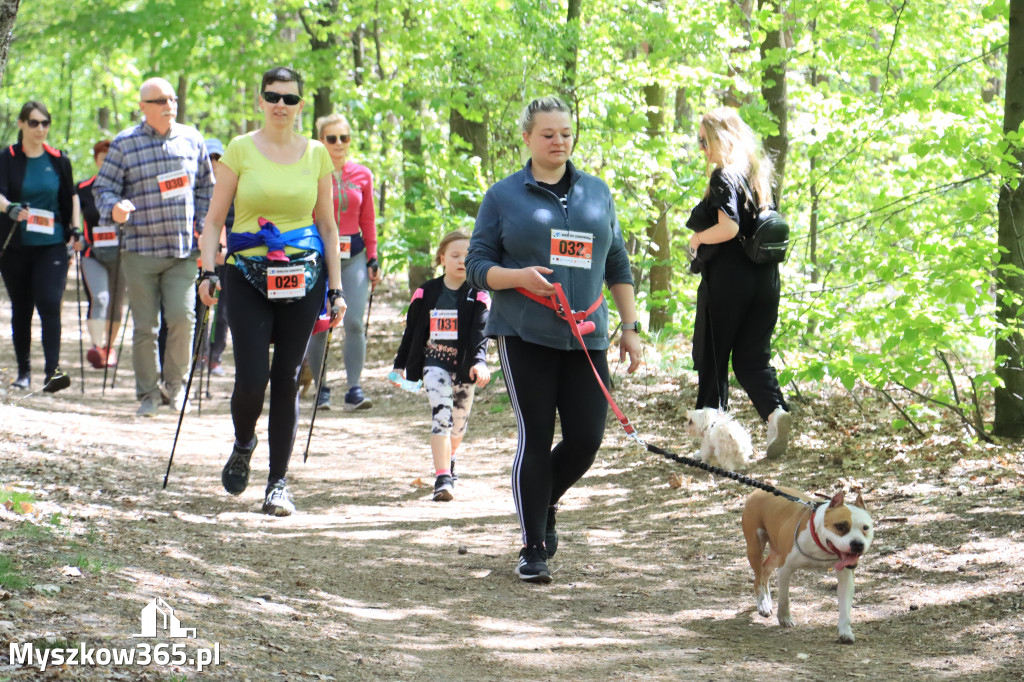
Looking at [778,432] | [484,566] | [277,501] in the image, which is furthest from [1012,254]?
[277,501]

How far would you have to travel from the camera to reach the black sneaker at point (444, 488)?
278 inches

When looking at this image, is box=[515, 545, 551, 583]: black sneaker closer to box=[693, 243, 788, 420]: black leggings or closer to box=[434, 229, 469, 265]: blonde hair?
box=[693, 243, 788, 420]: black leggings

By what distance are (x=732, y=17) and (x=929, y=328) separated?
4.24 m

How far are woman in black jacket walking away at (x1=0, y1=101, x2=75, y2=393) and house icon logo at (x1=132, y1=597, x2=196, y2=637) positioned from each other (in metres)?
6.95

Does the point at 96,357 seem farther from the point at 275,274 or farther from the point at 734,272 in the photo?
the point at 734,272

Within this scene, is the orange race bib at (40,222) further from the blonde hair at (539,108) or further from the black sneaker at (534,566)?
the black sneaker at (534,566)

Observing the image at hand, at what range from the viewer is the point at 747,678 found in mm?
3893

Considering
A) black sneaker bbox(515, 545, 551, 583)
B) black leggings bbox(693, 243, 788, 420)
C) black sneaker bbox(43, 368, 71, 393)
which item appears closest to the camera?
black sneaker bbox(515, 545, 551, 583)

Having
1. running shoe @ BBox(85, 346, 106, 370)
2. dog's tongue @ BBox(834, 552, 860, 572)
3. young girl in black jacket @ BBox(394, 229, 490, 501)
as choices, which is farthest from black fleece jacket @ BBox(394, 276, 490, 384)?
running shoe @ BBox(85, 346, 106, 370)

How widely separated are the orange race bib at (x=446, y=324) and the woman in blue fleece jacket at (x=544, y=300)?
214 cm

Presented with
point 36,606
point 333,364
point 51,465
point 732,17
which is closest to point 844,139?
point 732,17

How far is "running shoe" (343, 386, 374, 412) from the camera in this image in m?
10.8

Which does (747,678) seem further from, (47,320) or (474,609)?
(47,320)

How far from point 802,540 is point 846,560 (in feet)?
0.63
